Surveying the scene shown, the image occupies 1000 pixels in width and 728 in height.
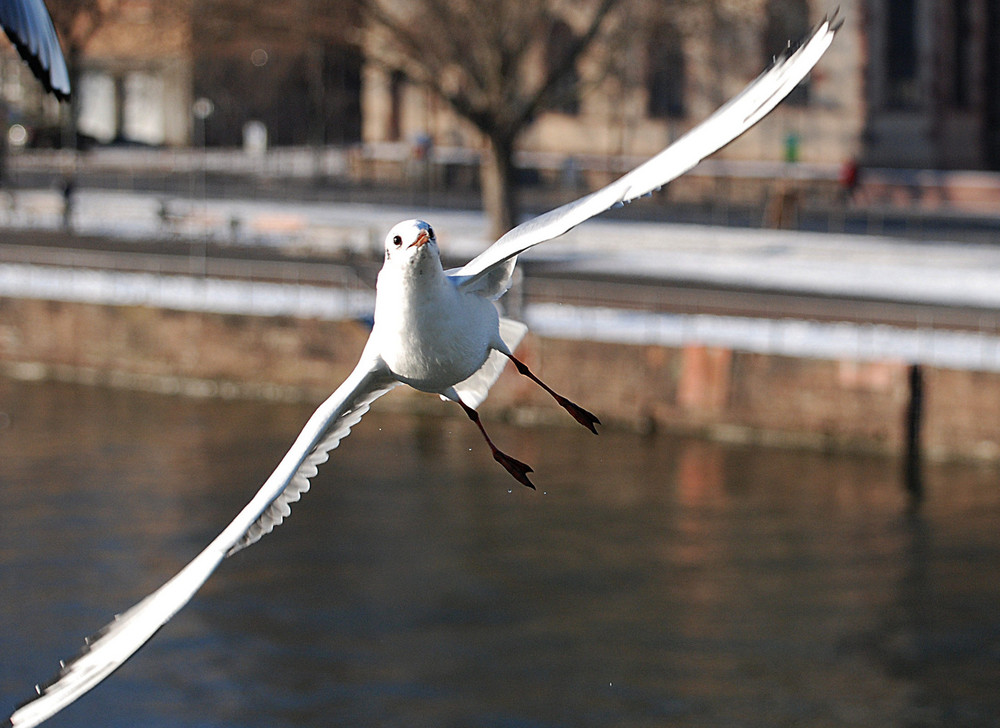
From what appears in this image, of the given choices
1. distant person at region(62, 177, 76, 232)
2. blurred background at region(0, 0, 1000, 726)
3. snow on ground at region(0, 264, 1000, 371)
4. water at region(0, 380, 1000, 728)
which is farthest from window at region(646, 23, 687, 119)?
water at region(0, 380, 1000, 728)

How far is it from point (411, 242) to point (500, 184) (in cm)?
3222

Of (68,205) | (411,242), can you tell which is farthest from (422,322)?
(68,205)

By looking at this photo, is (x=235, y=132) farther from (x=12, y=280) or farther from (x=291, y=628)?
(x=291, y=628)

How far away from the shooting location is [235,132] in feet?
271

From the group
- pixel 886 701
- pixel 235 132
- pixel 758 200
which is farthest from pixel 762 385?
pixel 235 132

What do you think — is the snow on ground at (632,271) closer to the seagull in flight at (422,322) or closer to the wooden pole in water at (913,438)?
the wooden pole in water at (913,438)

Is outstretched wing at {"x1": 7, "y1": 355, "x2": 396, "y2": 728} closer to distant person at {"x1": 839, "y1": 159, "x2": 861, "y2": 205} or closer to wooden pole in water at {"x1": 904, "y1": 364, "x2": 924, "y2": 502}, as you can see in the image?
wooden pole in water at {"x1": 904, "y1": 364, "x2": 924, "y2": 502}

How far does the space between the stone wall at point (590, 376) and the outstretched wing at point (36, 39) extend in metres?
20.0

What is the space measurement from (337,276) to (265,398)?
308 centimetres

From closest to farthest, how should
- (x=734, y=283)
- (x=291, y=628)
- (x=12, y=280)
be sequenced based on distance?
1. (x=291, y=628)
2. (x=734, y=283)
3. (x=12, y=280)

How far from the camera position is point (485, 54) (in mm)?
38969

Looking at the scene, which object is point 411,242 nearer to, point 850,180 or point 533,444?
point 533,444

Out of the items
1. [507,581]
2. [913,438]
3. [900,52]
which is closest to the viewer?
[507,581]

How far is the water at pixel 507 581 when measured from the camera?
2425cm
